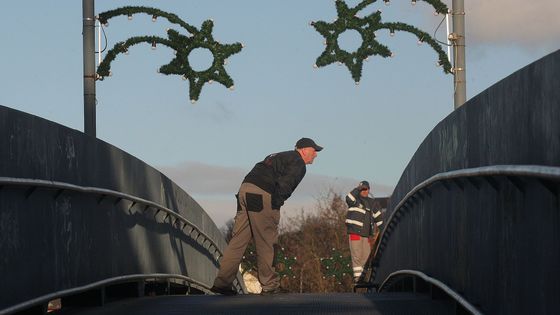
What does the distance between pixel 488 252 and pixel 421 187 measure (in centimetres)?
371

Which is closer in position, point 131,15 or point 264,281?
point 264,281

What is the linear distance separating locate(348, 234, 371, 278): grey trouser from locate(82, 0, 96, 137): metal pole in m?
8.35

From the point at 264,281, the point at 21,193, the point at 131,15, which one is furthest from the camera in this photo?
the point at 131,15

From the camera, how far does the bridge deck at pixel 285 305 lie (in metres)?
10.6

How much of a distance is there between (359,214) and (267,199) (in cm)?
1027

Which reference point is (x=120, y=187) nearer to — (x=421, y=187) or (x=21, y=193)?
(x=421, y=187)

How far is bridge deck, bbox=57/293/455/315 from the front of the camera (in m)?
10.6

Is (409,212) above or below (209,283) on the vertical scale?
above

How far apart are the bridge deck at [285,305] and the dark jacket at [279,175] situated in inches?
61.3

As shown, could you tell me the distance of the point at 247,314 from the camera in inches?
405

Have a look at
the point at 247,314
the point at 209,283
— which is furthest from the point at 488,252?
the point at 209,283

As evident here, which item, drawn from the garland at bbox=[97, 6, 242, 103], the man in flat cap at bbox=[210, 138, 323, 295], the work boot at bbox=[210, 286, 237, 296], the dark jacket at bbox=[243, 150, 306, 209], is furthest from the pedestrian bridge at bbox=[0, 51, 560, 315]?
the garland at bbox=[97, 6, 242, 103]

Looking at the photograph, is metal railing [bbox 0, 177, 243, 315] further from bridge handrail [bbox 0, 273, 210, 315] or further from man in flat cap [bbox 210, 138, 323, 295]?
man in flat cap [bbox 210, 138, 323, 295]

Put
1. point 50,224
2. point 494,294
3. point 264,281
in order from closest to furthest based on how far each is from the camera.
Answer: point 494,294
point 50,224
point 264,281
